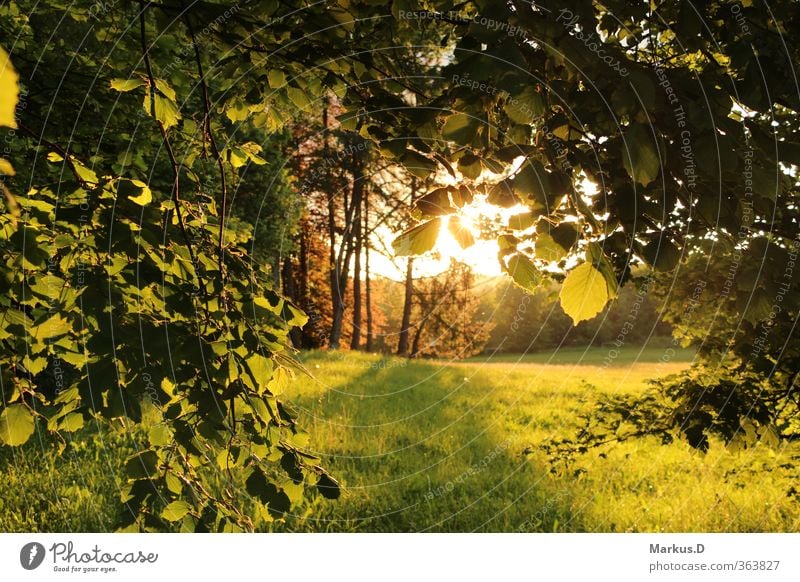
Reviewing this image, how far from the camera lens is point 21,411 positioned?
2541 millimetres

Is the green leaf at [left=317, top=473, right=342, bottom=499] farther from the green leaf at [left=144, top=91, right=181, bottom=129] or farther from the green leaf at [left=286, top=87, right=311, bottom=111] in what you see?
the green leaf at [left=286, top=87, right=311, bottom=111]

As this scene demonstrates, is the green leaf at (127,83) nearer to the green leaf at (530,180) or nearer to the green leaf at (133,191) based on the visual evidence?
the green leaf at (133,191)

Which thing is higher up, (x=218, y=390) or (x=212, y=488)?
(x=218, y=390)

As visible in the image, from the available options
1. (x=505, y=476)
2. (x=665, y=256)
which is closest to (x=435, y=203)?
(x=665, y=256)

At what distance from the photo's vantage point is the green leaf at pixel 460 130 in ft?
5.38

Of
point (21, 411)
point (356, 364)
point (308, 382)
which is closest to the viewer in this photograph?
point (21, 411)

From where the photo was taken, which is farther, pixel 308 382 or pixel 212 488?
pixel 308 382

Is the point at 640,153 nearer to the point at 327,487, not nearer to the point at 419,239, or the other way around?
the point at 419,239

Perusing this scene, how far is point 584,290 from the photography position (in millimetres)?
1588

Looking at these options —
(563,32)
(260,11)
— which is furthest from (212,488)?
(563,32)
